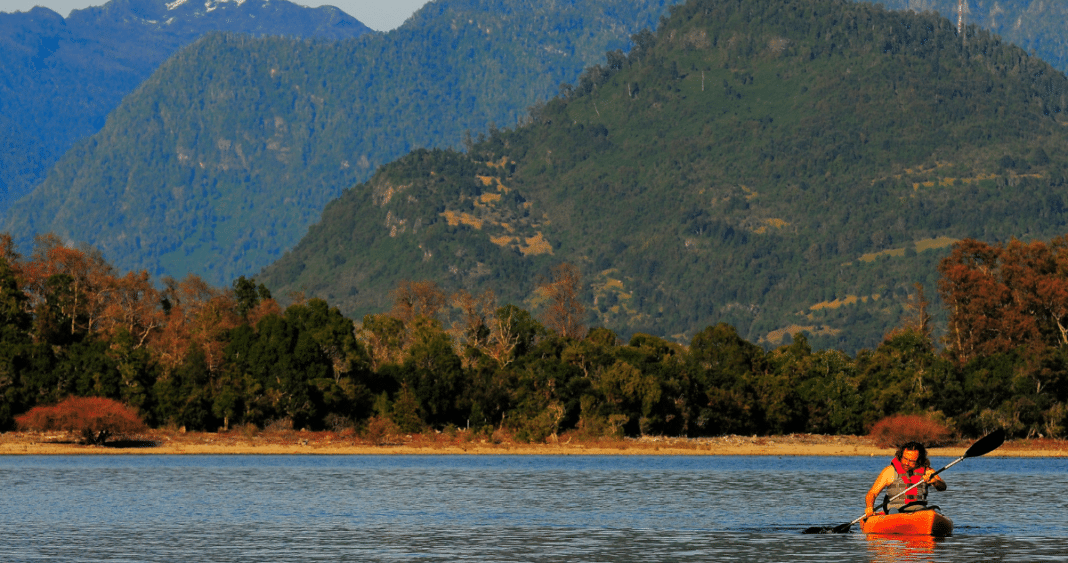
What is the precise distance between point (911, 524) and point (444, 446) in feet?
301

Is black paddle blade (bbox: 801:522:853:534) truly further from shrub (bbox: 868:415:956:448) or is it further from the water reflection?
shrub (bbox: 868:415:956:448)

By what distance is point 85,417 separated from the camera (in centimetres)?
12850

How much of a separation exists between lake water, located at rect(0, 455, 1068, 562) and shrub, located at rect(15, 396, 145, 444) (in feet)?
31.4

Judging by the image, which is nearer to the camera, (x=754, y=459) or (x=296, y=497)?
(x=296, y=497)

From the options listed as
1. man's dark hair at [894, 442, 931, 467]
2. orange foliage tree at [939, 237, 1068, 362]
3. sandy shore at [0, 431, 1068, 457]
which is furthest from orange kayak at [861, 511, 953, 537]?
orange foliage tree at [939, 237, 1068, 362]

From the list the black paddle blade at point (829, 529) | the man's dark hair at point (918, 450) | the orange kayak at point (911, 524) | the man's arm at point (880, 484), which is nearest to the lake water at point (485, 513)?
the black paddle blade at point (829, 529)

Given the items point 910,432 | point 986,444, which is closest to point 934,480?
point 986,444

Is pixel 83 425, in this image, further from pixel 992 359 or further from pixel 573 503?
pixel 992 359

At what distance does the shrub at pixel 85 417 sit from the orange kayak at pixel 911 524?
89864 mm

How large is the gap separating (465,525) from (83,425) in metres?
76.9

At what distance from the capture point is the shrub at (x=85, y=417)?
128500 mm

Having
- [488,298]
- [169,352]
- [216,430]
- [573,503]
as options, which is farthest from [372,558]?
[488,298]

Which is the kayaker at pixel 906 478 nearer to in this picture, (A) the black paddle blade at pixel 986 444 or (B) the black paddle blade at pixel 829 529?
(B) the black paddle blade at pixel 829 529

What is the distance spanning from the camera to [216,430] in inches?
5571
